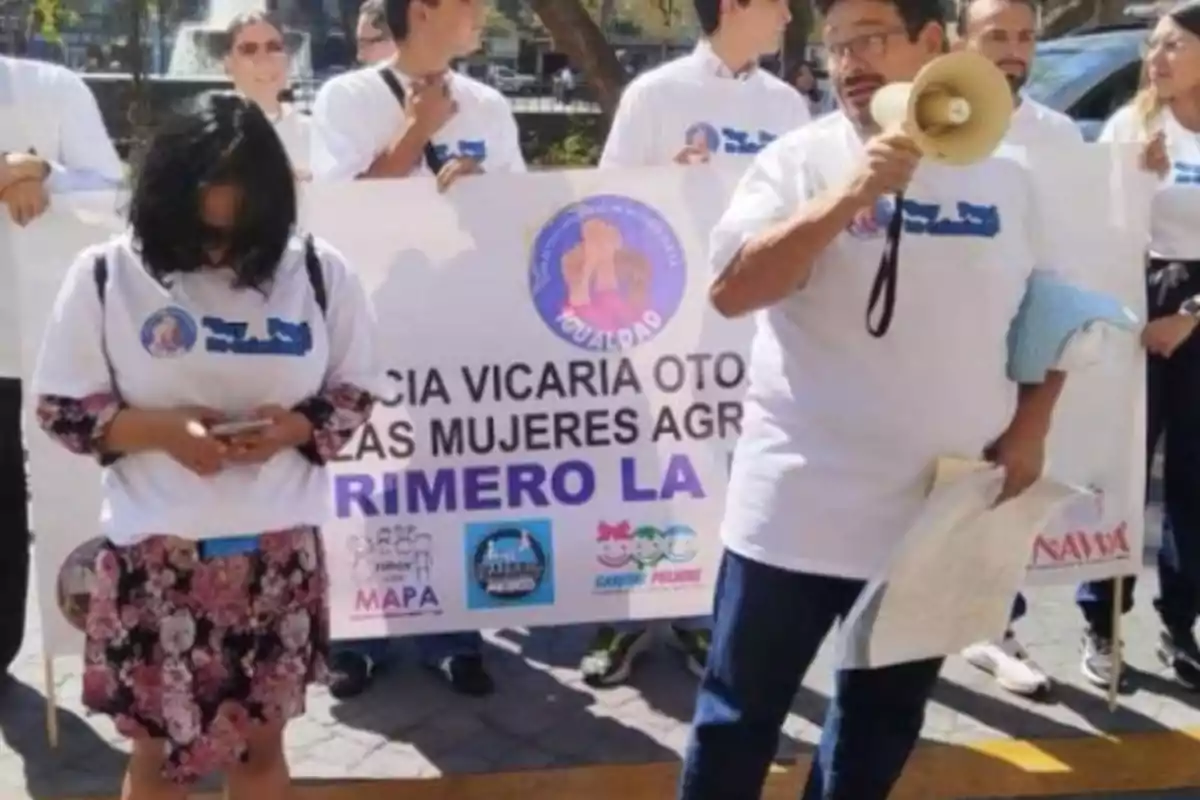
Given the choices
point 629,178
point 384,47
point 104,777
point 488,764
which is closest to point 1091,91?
point 384,47

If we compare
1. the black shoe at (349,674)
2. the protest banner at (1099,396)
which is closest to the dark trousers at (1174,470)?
the protest banner at (1099,396)

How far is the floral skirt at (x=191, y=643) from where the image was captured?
2.71 m

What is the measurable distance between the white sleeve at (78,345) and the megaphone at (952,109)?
1.31 meters

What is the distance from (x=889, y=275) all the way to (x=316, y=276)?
986 mm

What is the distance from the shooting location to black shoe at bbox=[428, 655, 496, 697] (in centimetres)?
415

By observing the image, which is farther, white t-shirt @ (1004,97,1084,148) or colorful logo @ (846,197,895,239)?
white t-shirt @ (1004,97,1084,148)

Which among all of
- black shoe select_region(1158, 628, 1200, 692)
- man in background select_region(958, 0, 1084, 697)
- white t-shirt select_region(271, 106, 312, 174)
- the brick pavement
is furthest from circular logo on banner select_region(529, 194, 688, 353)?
black shoe select_region(1158, 628, 1200, 692)

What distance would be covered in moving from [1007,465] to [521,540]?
1.50m

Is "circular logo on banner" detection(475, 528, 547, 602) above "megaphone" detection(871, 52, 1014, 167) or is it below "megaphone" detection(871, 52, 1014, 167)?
below

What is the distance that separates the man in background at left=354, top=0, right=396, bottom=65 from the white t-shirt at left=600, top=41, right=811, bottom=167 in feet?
4.31

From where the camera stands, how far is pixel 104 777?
12.0ft

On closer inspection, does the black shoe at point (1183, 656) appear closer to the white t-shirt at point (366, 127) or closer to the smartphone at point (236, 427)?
the white t-shirt at point (366, 127)

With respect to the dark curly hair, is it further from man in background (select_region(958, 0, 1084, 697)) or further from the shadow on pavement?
man in background (select_region(958, 0, 1084, 697))

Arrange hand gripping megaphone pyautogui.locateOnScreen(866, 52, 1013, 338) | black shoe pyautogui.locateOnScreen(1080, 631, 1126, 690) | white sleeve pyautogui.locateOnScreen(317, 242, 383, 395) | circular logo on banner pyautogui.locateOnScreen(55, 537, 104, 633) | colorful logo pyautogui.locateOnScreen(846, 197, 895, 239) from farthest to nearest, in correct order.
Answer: black shoe pyautogui.locateOnScreen(1080, 631, 1126, 690), circular logo on banner pyautogui.locateOnScreen(55, 537, 104, 633), white sleeve pyautogui.locateOnScreen(317, 242, 383, 395), colorful logo pyautogui.locateOnScreen(846, 197, 895, 239), hand gripping megaphone pyautogui.locateOnScreen(866, 52, 1013, 338)
